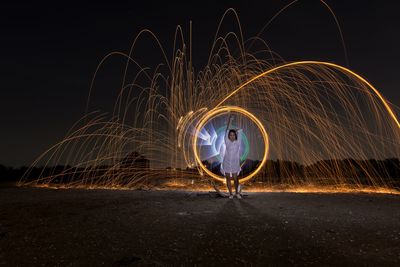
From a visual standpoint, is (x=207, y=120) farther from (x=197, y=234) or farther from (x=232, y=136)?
(x=197, y=234)

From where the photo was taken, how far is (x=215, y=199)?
38.2ft

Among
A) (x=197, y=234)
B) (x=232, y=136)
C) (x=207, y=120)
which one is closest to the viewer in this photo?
(x=197, y=234)

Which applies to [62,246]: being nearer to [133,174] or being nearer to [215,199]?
[215,199]

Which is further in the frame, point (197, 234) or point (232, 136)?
point (232, 136)

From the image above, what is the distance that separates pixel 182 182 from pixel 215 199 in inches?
375

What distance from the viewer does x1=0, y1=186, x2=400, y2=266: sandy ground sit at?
17.4 feet

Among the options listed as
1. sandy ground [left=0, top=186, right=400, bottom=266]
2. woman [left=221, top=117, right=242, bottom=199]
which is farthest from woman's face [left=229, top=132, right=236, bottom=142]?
sandy ground [left=0, top=186, right=400, bottom=266]

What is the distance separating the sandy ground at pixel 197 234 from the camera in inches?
209

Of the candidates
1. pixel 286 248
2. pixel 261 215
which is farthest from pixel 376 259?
pixel 261 215

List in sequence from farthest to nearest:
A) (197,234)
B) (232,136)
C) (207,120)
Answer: (207,120) < (232,136) < (197,234)

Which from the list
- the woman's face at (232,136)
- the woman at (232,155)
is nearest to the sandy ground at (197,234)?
the woman at (232,155)

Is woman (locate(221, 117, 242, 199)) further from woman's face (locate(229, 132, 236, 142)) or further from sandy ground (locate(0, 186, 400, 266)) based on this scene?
sandy ground (locate(0, 186, 400, 266))

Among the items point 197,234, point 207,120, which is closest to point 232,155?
point 207,120

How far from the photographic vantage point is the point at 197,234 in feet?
21.5
